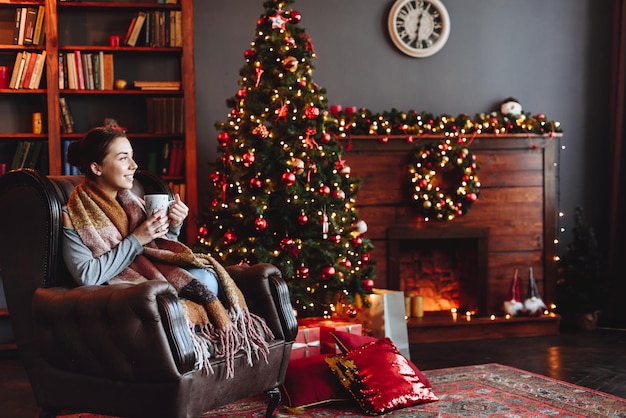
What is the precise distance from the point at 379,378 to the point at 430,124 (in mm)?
2412

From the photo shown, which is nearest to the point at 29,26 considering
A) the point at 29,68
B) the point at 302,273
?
the point at 29,68

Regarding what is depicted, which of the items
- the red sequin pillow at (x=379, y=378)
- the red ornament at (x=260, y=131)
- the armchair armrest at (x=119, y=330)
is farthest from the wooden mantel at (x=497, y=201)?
the armchair armrest at (x=119, y=330)

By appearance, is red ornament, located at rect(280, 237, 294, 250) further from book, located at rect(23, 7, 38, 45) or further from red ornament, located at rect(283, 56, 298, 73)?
book, located at rect(23, 7, 38, 45)

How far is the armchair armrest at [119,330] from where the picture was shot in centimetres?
248

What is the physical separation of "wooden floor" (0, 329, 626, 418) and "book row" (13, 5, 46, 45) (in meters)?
2.04

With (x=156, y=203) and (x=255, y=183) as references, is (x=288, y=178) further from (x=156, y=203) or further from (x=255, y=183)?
(x=156, y=203)

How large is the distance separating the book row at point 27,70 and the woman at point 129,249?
2.28m

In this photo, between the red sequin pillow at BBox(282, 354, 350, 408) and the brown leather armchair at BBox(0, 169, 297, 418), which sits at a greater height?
the brown leather armchair at BBox(0, 169, 297, 418)

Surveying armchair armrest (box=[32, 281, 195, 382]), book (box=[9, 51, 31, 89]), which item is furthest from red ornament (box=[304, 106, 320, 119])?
armchair armrest (box=[32, 281, 195, 382])

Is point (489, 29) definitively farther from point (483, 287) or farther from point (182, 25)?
point (182, 25)

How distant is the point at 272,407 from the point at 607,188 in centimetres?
389

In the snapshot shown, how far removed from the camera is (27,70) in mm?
4965

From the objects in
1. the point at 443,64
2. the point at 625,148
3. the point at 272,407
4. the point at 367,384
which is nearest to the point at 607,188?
the point at 625,148

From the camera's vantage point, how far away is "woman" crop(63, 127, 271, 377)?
277cm
